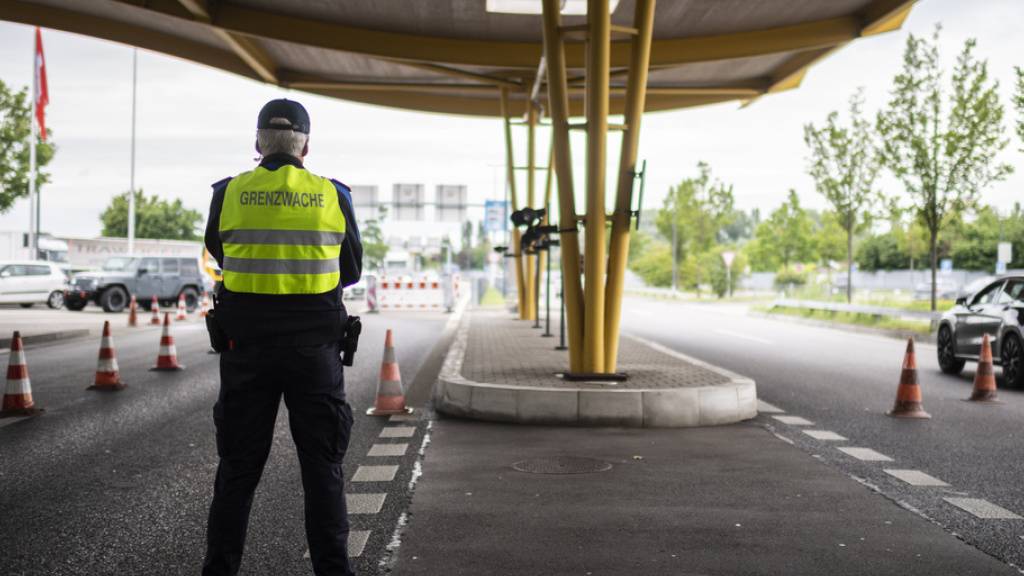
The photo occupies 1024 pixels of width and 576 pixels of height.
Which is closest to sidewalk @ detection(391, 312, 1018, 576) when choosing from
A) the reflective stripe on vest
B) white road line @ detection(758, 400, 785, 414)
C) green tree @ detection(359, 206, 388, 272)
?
white road line @ detection(758, 400, 785, 414)

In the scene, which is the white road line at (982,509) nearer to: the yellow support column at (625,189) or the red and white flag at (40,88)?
the yellow support column at (625,189)

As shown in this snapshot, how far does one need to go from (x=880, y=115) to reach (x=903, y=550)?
21587 millimetres

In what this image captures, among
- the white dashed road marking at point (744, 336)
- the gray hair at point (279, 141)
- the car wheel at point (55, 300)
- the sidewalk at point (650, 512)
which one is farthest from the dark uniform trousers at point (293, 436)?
the car wheel at point (55, 300)

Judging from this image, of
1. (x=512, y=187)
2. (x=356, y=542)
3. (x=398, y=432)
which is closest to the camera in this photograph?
(x=356, y=542)

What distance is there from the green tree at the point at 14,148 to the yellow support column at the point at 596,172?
4226 cm

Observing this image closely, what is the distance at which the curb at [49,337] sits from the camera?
18.5m

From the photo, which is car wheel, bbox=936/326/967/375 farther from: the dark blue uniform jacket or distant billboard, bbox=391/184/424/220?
distant billboard, bbox=391/184/424/220

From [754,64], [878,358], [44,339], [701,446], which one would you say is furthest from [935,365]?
[44,339]

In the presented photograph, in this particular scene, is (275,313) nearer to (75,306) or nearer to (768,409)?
(768,409)

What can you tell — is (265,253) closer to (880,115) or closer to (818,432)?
(818,432)

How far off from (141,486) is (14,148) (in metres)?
45.8

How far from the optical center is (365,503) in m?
5.77

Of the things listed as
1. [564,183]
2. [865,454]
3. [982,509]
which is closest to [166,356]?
[564,183]

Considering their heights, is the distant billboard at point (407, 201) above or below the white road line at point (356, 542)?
above
